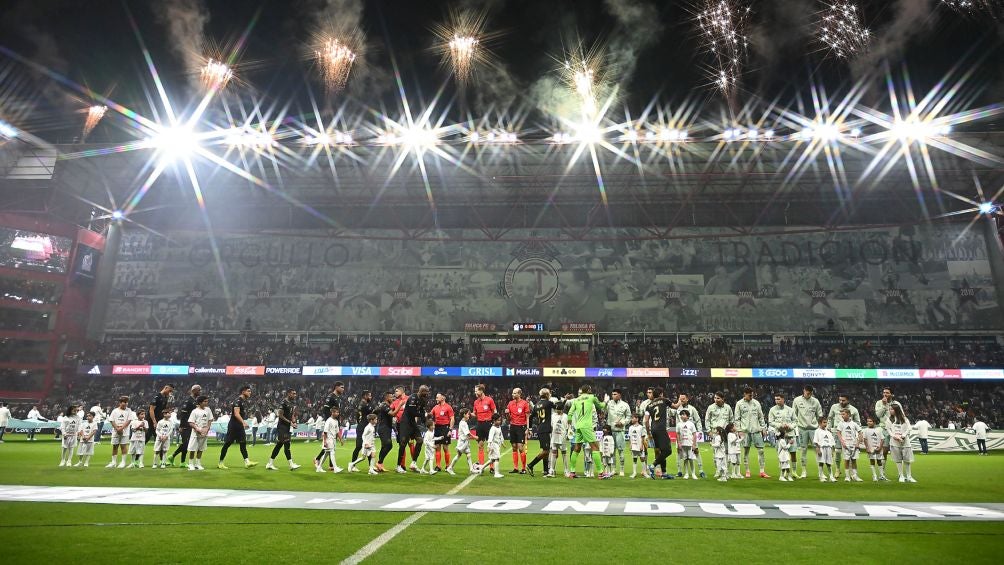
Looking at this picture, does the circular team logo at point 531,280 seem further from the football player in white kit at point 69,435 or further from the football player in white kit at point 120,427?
the football player in white kit at point 69,435

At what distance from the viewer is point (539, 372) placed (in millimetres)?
38062

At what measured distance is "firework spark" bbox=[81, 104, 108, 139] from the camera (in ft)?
101

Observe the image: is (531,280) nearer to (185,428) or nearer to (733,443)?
(733,443)

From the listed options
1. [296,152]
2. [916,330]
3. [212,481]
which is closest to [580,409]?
[212,481]

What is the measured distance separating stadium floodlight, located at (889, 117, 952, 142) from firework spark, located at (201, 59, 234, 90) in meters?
34.6

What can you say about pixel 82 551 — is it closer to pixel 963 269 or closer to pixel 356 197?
pixel 356 197

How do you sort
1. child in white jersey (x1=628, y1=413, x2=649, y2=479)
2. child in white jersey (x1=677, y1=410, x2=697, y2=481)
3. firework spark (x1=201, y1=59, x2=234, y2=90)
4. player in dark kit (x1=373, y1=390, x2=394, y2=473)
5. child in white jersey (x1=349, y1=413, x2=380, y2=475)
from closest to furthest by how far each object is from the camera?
1. child in white jersey (x1=677, y1=410, x2=697, y2=481)
2. child in white jersey (x1=349, y1=413, x2=380, y2=475)
3. child in white jersey (x1=628, y1=413, x2=649, y2=479)
4. player in dark kit (x1=373, y1=390, x2=394, y2=473)
5. firework spark (x1=201, y1=59, x2=234, y2=90)

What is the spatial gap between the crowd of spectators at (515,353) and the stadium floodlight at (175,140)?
15.0 metres

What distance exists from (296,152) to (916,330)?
146 ft

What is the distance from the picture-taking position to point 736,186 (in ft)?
126

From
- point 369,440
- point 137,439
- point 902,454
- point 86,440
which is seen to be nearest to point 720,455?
point 902,454

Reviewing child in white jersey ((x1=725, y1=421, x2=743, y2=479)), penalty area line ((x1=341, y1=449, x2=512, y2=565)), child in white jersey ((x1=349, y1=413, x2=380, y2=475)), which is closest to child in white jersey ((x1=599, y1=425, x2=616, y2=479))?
child in white jersey ((x1=725, y1=421, x2=743, y2=479))

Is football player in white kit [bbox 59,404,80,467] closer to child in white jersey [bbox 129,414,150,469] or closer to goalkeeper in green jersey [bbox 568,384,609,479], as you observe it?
child in white jersey [bbox 129,414,150,469]

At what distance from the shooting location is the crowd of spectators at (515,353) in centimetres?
3762
